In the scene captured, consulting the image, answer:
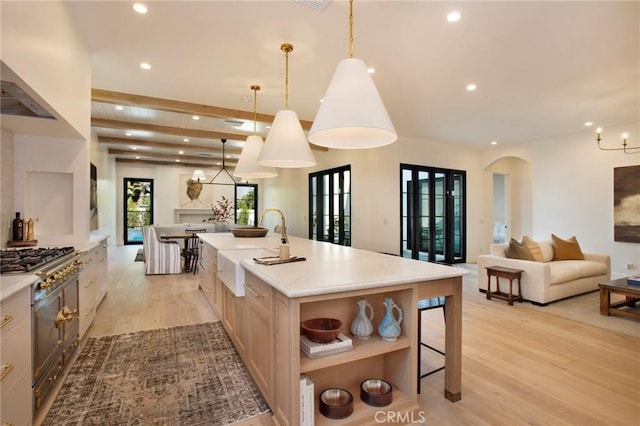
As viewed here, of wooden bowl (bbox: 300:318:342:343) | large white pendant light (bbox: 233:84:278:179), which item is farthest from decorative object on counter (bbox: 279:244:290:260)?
large white pendant light (bbox: 233:84:278:179)

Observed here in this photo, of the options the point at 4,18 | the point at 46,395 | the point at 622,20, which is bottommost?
the point at 46,395

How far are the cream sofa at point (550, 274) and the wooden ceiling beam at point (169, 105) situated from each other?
4.30 m

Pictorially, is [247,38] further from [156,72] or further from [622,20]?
[622,20]

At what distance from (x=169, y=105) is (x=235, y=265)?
3.55 m

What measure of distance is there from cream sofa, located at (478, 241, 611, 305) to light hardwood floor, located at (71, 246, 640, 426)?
37 cm

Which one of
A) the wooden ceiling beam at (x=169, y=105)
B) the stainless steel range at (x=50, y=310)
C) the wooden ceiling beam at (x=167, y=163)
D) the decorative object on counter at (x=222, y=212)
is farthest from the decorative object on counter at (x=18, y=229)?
the wooden ceiling beam at (x=167, y=163)

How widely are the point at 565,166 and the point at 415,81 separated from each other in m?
4.53

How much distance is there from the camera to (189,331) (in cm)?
325

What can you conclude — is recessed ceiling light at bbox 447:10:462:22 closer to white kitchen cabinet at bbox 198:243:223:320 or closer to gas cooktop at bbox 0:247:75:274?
white kitchen cabinet at bbox 198:243:223:320

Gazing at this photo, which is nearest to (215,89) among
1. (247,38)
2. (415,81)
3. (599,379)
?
(247,38)

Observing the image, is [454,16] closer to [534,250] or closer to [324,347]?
[324,347]

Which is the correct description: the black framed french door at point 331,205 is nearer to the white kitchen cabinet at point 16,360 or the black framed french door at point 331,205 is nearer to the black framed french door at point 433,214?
the black framed french door at point 433,214

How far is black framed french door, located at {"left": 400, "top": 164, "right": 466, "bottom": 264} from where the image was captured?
6.93m

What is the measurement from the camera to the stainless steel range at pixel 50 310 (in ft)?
5.83
